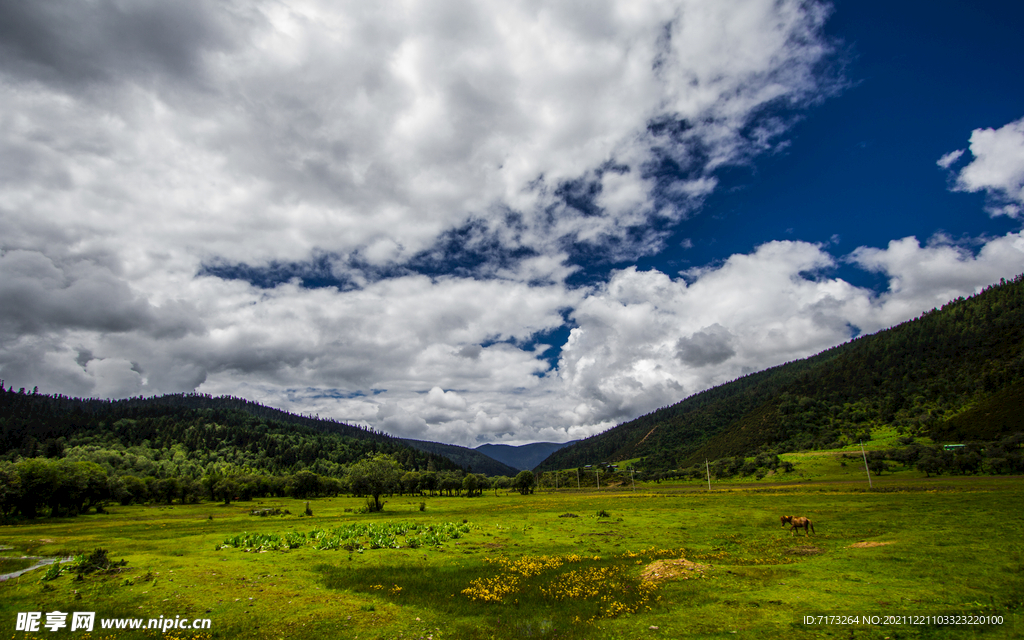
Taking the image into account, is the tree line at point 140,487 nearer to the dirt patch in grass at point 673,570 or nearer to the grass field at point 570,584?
the grass field at point 570,584

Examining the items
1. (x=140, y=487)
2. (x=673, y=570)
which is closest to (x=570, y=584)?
(x=673, y=570)

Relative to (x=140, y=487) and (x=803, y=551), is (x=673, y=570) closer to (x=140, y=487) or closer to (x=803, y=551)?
(x=803, y=551)

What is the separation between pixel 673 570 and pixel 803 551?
12.8 m

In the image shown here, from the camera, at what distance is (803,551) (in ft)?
100

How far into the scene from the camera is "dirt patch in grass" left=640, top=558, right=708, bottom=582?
24516 millimetres

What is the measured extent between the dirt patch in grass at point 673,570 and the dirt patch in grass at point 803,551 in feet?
29.1

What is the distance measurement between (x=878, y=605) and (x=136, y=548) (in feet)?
192

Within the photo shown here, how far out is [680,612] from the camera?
18734mm

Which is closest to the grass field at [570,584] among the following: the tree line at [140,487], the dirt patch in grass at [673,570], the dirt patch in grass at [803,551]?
the dirt patch in grass at [803,551]

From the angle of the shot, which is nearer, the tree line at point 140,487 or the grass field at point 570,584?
the grass field at point 570,584

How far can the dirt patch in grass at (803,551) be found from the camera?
29.8 m

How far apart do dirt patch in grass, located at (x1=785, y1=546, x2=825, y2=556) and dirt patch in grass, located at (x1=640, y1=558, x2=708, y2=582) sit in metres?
8.87

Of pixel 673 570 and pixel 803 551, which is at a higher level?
pixel 673 570

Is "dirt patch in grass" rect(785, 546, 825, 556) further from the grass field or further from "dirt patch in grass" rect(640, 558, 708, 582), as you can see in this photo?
"dirt patch in grass" rect(640, 558, 708, 582)
